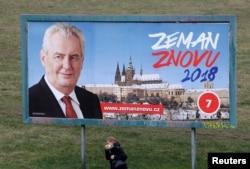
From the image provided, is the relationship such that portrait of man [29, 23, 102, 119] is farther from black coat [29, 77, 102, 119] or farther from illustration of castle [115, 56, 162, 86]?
illustration of castle [115, 56, 162, 86]

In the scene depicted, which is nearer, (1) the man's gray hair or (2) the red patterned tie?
(1) the man's gray hair

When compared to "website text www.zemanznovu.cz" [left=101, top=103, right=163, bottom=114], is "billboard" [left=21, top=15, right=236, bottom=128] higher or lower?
higher

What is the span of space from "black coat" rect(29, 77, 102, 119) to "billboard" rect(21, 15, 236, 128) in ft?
0.08

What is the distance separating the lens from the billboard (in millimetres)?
18797

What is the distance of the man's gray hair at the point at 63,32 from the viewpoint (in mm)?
19469

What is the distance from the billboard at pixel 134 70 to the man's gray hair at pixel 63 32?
0.9 inches

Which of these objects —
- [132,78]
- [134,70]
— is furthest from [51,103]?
[134,70]

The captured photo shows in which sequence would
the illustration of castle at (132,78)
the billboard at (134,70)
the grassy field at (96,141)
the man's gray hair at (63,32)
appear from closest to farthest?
1. the billboard at (134,70)
2. the illustration of castle at (132,78)
3. the man's gray hair at (63,32)
4. the grassy field at (96,141)

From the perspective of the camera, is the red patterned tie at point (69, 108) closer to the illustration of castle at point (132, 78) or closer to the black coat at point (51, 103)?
the black coat at point (51, 103)

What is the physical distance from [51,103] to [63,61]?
3.54ft

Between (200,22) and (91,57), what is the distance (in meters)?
2.76

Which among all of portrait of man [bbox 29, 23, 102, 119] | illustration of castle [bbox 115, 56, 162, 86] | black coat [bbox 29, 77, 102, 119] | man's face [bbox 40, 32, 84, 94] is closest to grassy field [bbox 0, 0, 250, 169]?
black coat [bbox 29, 77, 102, 119]

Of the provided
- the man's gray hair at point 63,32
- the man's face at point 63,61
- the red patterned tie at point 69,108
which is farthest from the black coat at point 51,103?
the man's gray hair at point 63,32

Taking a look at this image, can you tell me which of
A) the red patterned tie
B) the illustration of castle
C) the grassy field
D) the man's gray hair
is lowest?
the grassy field
